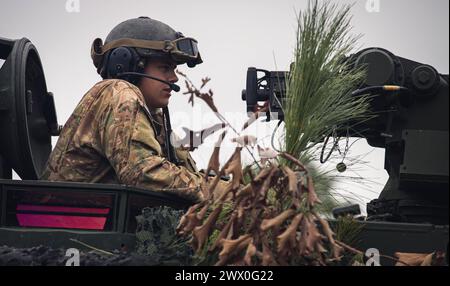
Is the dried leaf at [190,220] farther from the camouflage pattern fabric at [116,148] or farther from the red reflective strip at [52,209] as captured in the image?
the camouflage pattern fabric at [116,148]

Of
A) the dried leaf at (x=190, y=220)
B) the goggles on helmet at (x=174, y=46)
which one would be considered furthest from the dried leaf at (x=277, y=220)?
the goggles on helmet at (x=174, y=46)

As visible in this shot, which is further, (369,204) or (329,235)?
(369,204)

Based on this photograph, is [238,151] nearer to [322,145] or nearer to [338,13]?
[322,145]

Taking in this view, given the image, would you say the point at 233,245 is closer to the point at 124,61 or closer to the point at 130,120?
the point at 130,120

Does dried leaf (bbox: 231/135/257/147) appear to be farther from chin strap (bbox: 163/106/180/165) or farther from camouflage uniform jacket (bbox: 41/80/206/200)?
chin strap (bbox: 163/106/180/165)

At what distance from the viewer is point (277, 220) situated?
3500 millimetres

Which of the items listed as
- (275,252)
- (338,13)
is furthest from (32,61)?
(275,252)

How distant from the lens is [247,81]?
6.21 metres

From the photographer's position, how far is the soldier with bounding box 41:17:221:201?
4.88 m

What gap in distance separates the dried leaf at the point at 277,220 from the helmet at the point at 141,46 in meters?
2.28

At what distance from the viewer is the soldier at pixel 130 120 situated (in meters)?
4.88

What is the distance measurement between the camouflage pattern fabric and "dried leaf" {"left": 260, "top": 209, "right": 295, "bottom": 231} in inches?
49.2

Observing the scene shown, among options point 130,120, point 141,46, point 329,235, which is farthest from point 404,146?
point 141,46

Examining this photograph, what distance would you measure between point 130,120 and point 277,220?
1673mm
